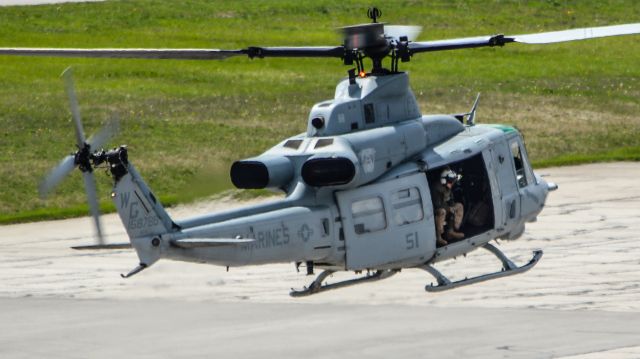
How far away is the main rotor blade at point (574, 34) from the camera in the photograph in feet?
91.4

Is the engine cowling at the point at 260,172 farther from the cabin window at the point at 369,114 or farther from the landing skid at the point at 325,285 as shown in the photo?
the landing skid at the point at 325,285

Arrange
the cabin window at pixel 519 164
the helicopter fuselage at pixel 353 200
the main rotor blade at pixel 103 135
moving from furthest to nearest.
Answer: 1. the cabin window at pixel 519 164
2. the helicopter fuselage at pixel 353 200
3. the main rotor blade at pixel 103 135

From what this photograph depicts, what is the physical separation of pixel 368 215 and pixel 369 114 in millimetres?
2139

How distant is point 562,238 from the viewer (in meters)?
44.9

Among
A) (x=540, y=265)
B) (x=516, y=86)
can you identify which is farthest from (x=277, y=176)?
(x=516, y=86)

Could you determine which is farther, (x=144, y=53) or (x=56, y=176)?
(x=144, y=53)

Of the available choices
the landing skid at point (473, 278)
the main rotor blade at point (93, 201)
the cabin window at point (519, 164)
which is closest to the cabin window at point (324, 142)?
the landing skid at point (473, 278)

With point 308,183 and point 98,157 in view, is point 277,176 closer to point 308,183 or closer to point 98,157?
point 308,183

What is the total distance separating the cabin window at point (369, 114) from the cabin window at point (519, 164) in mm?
4184

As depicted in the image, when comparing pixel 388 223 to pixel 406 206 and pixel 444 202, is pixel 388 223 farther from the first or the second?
pixel 444 202

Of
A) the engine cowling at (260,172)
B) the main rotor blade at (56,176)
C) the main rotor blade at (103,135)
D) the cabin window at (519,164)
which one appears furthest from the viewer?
the cabin window at (519,164)

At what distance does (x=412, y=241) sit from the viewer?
28.0 metres

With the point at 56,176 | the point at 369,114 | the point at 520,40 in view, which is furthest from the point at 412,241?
the point at 56,176

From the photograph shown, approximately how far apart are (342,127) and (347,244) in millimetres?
2313
